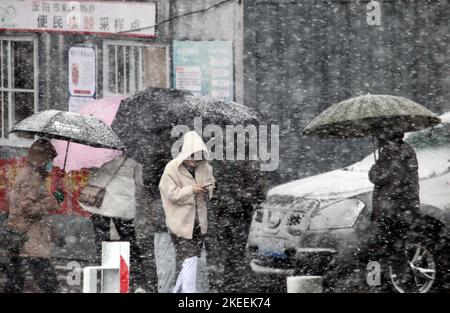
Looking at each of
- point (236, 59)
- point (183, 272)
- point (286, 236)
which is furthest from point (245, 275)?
point (236, 59)

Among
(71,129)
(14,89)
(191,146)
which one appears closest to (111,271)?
(191,146)

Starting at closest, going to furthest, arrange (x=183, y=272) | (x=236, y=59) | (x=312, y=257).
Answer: (x=183, y=272) < (x=312, y=257) < (x=236, y=59)

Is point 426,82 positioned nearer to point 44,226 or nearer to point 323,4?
point 323,4

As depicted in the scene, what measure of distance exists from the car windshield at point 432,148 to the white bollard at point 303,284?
2.21 meters

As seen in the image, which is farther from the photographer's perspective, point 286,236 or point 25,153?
point 25,153

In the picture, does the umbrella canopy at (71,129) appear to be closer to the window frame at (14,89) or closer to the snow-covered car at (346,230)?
the snow-covered car at (346,230)

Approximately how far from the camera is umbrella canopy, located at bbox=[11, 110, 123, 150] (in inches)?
407

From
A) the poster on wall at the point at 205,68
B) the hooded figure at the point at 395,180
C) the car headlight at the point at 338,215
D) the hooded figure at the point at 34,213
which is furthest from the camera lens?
the poster on wall at the point at 205,68

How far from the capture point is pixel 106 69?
14148 millimetres

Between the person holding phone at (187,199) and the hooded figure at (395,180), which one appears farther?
the hooded figure at (395,180)

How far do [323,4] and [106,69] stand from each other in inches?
119

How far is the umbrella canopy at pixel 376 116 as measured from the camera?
408 inches

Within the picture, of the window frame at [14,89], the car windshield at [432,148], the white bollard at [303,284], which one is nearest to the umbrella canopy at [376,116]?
the car windshield at [432,148]

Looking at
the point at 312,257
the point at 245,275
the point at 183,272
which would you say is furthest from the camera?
the point at 245,275
